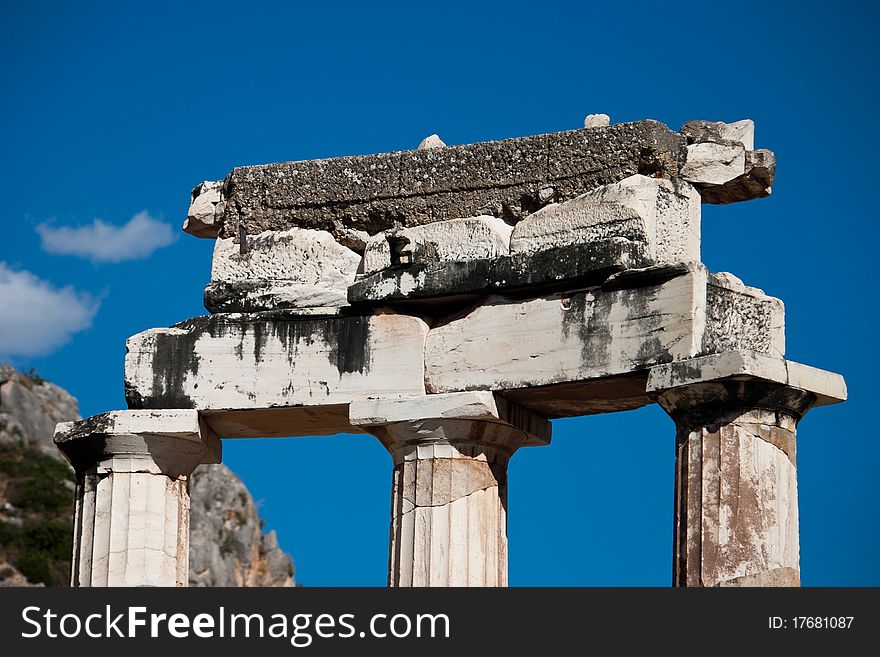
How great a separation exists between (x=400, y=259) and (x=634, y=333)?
2.45 m

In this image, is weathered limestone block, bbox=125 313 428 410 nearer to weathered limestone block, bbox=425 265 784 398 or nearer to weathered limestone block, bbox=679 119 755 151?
weathered limestone block, bbox=425 265 784 398

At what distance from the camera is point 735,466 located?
14.8 metres

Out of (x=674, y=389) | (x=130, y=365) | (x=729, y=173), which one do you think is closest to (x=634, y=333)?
(x=674, y=389)

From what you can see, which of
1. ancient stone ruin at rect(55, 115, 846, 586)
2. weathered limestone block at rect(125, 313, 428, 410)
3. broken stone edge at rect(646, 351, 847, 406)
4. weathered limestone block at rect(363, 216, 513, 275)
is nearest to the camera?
broken stone edge at rect(646, 351, 847, 406)

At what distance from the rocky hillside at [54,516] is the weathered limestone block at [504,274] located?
1089 inches

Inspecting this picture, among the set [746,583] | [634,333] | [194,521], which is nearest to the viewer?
[746,583]

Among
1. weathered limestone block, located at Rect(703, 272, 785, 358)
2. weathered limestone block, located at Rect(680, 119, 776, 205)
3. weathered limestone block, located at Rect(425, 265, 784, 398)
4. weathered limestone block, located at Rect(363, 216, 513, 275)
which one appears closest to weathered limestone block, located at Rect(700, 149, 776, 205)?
weathered limestone block, located at Rect(680, 119, 776, 205)

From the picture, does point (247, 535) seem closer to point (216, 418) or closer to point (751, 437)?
point (216, 418)

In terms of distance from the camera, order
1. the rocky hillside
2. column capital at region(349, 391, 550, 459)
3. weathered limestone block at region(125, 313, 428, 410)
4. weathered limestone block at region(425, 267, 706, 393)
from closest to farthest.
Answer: weathered limestone block at region(425, 267, 706, 393) < column capital at region(349, 391, 550, 459) < weathered limestone block at region(125, 313, 428, 410) < the rocky hillside

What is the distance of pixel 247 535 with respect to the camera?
46500 mm

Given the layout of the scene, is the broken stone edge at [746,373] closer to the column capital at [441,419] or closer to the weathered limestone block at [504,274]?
the weathered limestone block at [504,274]

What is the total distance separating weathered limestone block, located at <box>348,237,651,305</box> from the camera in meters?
15.7

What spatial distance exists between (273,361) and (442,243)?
1.86m

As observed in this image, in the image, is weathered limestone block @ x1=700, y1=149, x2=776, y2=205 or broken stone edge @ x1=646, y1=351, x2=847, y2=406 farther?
weathered limestone block @ x1=700, y1=149, x2=776, y2=205
